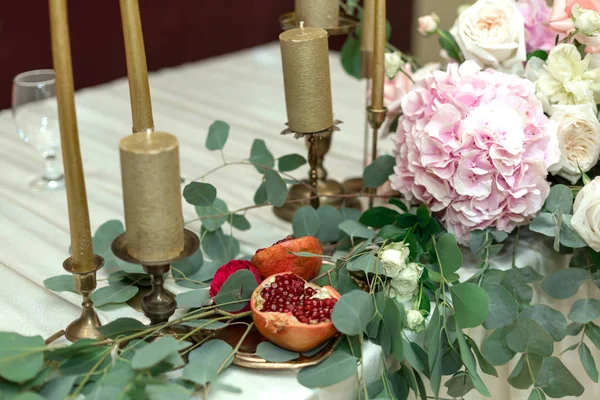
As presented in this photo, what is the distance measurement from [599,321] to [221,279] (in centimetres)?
55

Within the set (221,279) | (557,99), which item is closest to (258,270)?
(221,279)

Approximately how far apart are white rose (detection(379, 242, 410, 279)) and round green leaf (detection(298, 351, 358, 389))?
0.13 metres

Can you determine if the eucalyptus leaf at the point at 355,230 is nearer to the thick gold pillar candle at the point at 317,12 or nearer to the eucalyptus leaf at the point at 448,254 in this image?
the eucalyptus leaf at the point at 448,254

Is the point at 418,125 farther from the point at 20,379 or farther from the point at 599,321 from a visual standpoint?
the point at 20,379

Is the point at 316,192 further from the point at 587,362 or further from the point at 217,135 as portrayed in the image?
the point at 587,362

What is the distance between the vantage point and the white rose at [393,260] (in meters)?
0.85

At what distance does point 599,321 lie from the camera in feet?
3.46

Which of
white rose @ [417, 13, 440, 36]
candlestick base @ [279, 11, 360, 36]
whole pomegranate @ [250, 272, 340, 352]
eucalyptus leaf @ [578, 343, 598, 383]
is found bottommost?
eucalyptus leaf @ [578, 343, 598, 383]

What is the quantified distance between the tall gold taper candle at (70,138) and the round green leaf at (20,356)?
100 millimetres

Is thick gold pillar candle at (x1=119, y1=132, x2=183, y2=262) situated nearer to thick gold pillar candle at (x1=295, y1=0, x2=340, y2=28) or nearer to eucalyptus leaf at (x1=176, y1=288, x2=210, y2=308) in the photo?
eucalyptus leaf at (x1=176, y1=288, x2=210, y2=308)

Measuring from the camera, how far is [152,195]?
708mm

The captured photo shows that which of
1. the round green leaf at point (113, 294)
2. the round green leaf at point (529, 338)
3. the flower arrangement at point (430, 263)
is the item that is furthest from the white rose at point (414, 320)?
the round green leaf at point (113, 294)

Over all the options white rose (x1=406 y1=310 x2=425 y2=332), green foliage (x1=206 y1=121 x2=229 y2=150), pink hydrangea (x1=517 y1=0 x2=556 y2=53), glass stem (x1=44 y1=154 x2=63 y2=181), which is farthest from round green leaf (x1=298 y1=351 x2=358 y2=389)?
glass stem (x1=44 y1=154 x2=63 y2=181)

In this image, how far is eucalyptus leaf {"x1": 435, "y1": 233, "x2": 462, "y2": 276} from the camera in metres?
0.87
